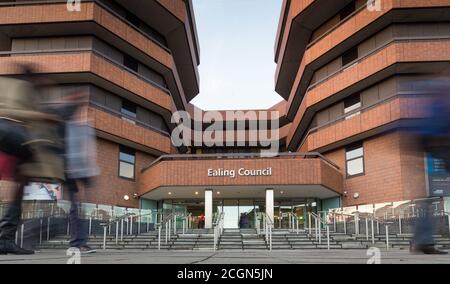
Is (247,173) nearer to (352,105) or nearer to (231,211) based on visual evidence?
(231,211)

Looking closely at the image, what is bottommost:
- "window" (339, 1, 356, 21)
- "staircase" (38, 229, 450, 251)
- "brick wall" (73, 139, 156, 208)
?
"staircase" (38, 229, 450, 251)

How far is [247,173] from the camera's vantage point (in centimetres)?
2203

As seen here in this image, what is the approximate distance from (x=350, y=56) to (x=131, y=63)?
1286 centimetres

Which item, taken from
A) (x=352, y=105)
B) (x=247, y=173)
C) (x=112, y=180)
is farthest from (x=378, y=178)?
(x=112, y=180)

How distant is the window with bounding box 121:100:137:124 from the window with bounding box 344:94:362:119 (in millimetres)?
12061

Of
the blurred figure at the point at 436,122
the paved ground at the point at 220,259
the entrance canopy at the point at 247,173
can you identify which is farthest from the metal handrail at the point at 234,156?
the blurred figure at the point at 436,122

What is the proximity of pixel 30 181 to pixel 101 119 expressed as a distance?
19668 millimetres

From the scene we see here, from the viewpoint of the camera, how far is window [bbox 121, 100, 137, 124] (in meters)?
23.5

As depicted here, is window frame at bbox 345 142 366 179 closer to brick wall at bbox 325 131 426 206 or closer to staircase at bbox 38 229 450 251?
brick wall at bbox 325 131 426 206

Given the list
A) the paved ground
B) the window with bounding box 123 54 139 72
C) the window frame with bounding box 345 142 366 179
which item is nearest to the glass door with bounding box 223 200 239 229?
the window frame with bounding box 345 142 366 179

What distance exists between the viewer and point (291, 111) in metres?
36.6

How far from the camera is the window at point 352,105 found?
73.8 feet

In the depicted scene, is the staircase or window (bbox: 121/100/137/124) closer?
the staircase

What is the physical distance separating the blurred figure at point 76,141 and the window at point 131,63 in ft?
77.9
